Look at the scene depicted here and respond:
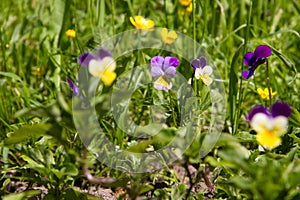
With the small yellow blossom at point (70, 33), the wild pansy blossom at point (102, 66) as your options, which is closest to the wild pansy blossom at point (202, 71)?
the wild pansy blossom at point (102, 66)

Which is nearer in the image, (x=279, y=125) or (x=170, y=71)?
(x=279, y=125)

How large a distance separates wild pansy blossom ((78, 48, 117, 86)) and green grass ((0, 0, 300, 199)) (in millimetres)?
56

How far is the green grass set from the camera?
4.09ft

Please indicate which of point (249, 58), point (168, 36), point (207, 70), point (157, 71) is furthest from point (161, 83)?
point (168, 36)

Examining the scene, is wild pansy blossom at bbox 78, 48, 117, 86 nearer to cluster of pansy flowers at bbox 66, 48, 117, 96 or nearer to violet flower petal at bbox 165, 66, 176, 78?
cluster of pansy flowers at bbox 66, 48, 117, 96

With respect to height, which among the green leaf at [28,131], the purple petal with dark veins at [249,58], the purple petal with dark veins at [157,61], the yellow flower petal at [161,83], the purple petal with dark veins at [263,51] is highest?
the purple petal with dark veins at [263,51]

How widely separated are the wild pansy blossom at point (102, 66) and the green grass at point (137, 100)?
56 mm

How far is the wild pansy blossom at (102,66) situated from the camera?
1365mm

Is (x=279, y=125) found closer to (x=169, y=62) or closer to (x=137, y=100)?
(x=169, y=62)

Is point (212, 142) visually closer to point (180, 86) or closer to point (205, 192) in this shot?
point (205, 192)

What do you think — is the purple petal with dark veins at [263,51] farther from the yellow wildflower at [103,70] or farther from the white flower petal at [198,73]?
the yellow wildflower at [103,70]

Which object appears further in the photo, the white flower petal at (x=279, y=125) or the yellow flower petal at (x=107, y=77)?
the yellow flower petal at (x=107, y=77)

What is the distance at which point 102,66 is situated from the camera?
4.53ft

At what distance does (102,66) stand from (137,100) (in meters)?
0.62
